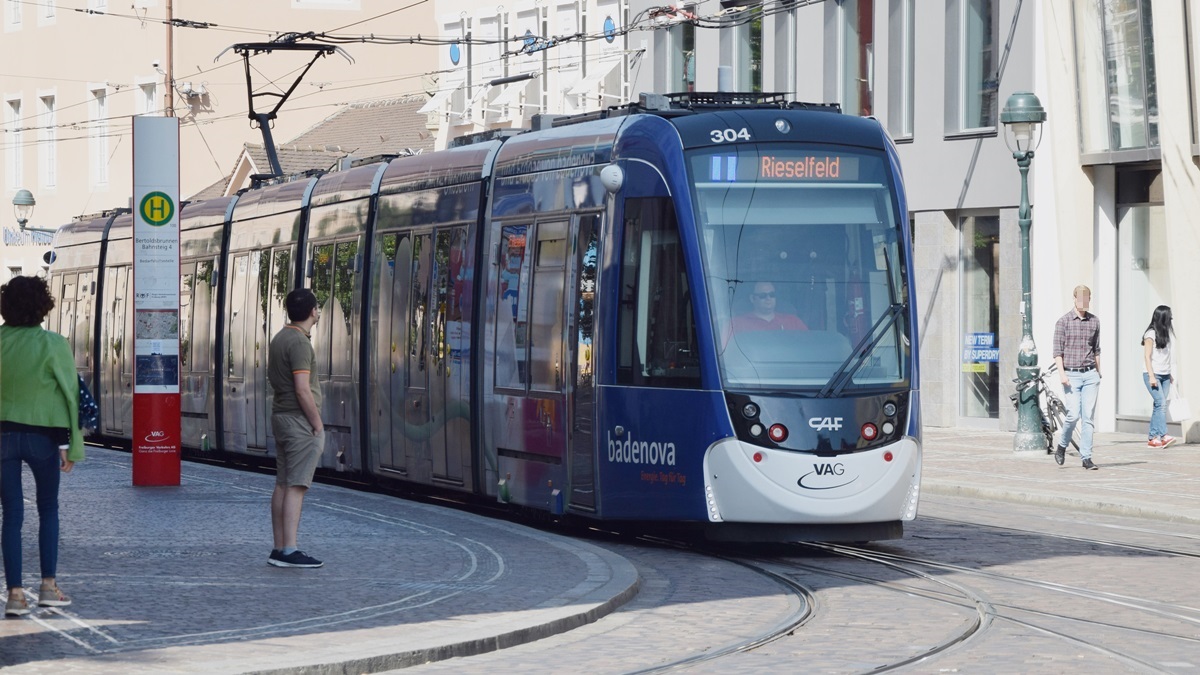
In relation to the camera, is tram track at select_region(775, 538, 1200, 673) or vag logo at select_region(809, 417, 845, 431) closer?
tram track at select_region(775, 538, 1200, 673)

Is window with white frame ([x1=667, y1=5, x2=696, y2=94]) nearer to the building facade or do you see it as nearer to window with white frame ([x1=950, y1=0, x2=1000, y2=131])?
the building facade

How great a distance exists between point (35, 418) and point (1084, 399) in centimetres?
1461

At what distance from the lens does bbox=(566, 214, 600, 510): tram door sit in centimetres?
1535

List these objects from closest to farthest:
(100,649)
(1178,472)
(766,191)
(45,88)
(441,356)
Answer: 1. (100,649)
2. (766,191)
3. (441,356)
4. (1178,472)
5. (45,88)

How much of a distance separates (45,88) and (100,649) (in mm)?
57160

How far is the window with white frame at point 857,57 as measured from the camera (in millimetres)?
35147

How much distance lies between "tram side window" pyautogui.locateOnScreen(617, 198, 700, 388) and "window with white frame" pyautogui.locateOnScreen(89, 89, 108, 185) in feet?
159

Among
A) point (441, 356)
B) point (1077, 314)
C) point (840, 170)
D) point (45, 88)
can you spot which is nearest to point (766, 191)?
point (840, 170)

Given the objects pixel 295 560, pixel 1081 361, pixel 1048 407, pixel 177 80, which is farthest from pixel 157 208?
pixel 177 80

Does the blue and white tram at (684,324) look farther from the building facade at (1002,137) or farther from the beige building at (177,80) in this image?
the beige building at (177,80)

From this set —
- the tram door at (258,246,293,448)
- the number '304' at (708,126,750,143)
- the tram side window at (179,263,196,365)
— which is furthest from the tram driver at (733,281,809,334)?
the tram side window at (179,263,196,365)

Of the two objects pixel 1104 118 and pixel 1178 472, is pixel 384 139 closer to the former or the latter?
pixel 1104 118

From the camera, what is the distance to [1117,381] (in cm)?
3044

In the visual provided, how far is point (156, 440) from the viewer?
19562 millimetres
